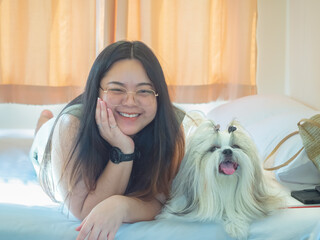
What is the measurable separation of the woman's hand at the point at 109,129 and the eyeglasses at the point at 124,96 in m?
0.03

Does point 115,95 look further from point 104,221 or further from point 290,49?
point 290,49

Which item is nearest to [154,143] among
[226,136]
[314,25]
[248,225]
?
[226,136]

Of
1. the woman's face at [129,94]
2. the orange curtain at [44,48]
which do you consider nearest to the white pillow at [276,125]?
the woman's face at [129,94]

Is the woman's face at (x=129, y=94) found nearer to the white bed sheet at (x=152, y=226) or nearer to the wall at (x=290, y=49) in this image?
the white bed sheet at (x=152, y=226)

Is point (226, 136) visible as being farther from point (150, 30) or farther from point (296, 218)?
point (150, 30)

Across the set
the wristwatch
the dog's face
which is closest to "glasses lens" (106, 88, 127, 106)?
the wristwatch

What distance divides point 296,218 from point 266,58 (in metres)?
1.98

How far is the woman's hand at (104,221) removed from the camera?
1.00m

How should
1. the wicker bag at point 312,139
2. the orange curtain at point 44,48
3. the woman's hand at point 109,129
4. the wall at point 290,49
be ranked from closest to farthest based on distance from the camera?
the woman's hand at point 109,129
the wicker bag at point 312,139
the wall at point 290,49
the orange curtain at point 44,48

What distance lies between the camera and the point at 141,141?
136 centimetres

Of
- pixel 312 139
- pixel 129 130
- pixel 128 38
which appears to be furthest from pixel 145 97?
pixel 128 38

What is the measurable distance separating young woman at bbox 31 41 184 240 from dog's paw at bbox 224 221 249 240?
246mm

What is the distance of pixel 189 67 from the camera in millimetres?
2779

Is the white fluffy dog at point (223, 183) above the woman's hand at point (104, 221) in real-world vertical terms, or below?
above
